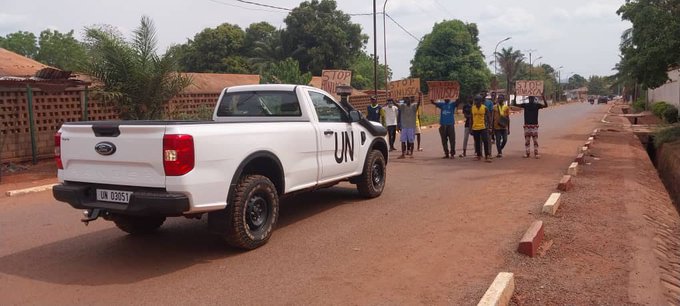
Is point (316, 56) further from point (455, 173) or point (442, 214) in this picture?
point (442, 214)

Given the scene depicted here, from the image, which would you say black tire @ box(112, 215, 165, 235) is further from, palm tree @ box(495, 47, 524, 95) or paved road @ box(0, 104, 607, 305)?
palm tree @ box(495, 47, 524, 95)

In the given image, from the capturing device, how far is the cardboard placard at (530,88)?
68.8ft

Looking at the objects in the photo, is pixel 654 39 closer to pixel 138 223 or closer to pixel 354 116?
pixel 354 116

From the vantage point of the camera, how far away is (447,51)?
4616 centimetres

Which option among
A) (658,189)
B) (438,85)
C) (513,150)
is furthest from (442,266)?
(438,85)

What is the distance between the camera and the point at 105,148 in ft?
16.2

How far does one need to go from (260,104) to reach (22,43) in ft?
197

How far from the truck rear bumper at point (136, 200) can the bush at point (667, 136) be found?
55.2ft

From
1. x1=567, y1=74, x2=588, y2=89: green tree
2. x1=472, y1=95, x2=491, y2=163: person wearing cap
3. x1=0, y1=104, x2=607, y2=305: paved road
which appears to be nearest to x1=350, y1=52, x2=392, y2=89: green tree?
x1=472, y1=95, x2=491, y2=163: person wearing cap

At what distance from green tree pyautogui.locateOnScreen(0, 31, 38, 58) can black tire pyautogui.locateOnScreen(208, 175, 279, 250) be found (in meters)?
60.7

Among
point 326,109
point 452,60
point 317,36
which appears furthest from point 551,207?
point 452,60

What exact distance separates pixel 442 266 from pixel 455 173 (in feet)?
19.7

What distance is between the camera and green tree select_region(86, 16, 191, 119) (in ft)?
38.4

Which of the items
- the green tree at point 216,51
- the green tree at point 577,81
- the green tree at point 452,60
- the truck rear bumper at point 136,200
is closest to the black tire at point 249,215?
the truck rear bumper at point 136,200
